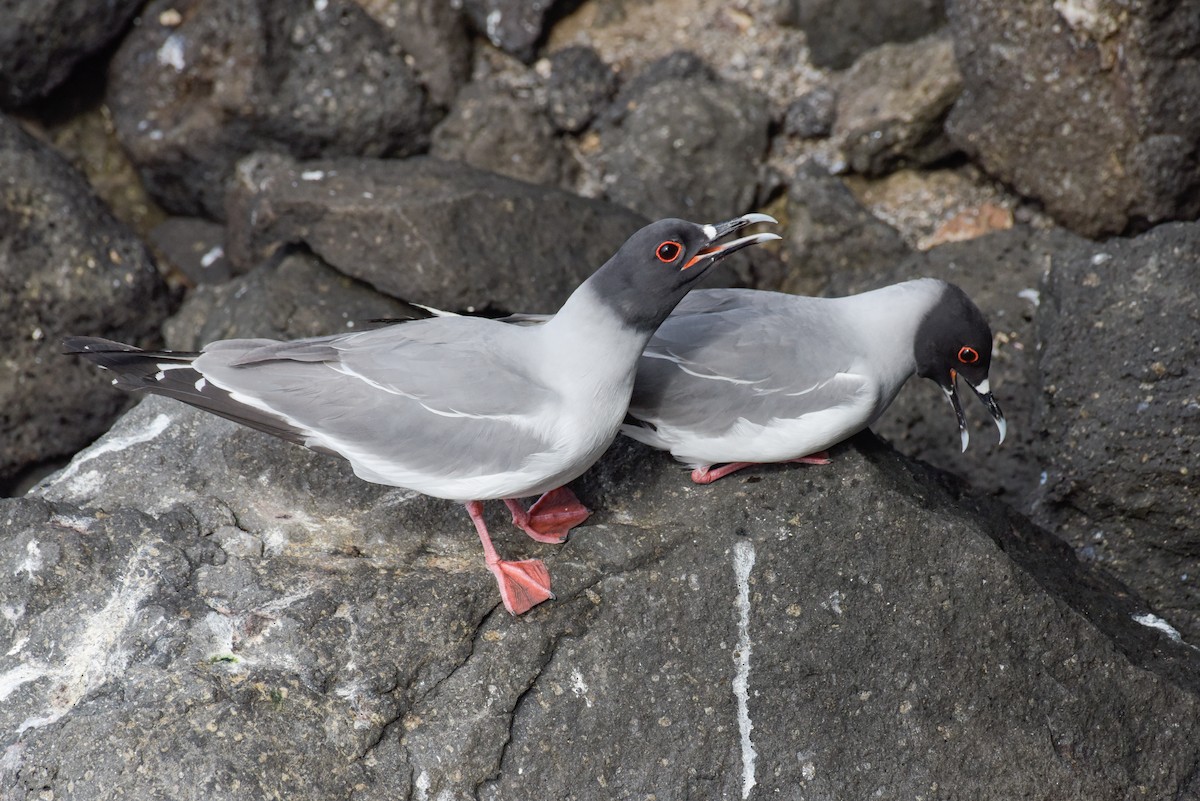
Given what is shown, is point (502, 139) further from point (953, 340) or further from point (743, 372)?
point (953, 340)

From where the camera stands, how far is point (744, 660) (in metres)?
4.18

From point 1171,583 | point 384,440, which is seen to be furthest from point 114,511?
point 1171,583

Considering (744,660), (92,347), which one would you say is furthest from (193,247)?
(744,660)

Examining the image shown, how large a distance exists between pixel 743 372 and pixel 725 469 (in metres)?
0.42

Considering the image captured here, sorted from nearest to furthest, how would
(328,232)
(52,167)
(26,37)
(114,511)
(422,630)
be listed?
(422,630), (114,511), (328,232), (52,167), (26,37)

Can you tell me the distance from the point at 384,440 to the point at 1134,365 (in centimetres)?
334

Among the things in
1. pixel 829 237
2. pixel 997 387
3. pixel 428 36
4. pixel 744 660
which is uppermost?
pixel 428 36

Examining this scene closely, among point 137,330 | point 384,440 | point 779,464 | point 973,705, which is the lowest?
point 137,330

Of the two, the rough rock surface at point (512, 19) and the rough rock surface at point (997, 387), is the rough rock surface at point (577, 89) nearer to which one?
the rough rock surface at point (512, 19)

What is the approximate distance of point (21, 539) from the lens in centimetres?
416

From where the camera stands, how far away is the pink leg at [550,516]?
4527 millimetres

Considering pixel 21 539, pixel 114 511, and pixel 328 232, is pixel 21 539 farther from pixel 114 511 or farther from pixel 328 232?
pixel 328 232

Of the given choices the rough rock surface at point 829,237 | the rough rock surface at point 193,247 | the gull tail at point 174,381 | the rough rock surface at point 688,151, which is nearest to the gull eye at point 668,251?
the gull tail at point 174,381

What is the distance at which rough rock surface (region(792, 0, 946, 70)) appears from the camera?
28.0ft
